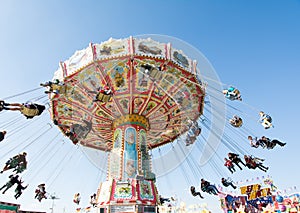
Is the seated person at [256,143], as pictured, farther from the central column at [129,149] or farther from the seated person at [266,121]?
the central column at [129,149]

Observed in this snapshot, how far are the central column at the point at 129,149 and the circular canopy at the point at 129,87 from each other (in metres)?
0.49

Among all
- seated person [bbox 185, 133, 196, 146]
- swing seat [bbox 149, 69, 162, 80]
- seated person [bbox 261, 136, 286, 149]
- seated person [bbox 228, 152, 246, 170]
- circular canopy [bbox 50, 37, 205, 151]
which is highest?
circular canopy [bbox 50, 37, 205, 151]

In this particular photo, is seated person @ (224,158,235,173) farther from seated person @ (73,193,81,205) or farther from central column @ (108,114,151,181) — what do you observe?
seated person @ (73,193,81,205)

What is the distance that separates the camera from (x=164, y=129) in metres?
15.7

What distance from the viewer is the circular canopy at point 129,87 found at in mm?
11445

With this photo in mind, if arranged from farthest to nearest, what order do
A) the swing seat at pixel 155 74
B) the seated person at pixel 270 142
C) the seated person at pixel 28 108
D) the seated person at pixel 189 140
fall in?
1. the seated person at pixel 189 140
2. the swing seat at pixel 155 74
3. the seated person at pixel 270 142
4. the seated person at pixel 28 108

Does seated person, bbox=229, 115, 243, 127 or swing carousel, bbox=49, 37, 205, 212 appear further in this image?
swing carousel, bbox=49, 37, 205, 212

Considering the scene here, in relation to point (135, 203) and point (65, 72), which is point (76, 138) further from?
point (135, 203)

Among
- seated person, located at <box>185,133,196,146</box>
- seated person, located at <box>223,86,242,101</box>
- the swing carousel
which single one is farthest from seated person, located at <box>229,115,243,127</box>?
seated person, located at <box>185,133,196,146</box>

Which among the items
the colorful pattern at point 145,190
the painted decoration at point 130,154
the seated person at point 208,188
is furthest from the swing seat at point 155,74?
the seated person at point 208,188

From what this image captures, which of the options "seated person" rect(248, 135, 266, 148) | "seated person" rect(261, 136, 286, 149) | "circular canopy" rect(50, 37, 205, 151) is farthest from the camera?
"circular canopy" rect(50, 37, 205, 151)

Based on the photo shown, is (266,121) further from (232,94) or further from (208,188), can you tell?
(208,188)

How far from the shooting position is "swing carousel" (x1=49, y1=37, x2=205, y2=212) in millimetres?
11312

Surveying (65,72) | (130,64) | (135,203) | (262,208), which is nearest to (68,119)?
(65,72)
